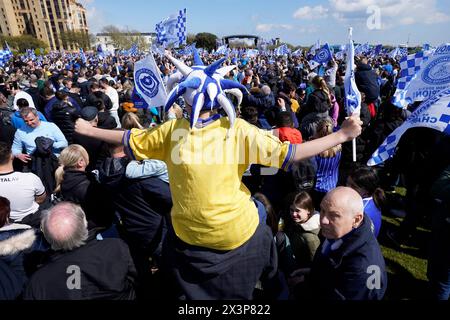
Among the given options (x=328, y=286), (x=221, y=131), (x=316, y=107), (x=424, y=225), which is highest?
(x=221, y=131)

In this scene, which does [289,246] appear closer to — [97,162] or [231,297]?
→ [231,297]

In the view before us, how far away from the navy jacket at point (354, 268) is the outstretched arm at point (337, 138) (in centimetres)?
77

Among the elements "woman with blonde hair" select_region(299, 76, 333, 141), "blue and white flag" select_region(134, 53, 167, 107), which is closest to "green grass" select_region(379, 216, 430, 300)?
"woman with blonde hair" select_region(299, 76, 333, 141)

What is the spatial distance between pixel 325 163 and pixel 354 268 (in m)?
2.05

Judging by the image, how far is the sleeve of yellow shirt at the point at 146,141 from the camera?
1876 mm

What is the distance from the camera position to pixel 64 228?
2.06 metres

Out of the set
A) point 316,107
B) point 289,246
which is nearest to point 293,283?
point 289,246

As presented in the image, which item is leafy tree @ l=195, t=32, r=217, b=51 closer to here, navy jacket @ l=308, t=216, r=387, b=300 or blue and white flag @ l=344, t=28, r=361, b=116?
blue and white flag @ l=344, t=28, r=361, b=116

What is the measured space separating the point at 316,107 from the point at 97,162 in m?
4.12

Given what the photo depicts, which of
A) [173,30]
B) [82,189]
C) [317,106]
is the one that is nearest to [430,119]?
[317,106]

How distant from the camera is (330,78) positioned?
27.1ft

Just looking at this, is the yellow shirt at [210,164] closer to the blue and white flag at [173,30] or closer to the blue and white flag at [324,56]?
the blue and white flag at [173,30]

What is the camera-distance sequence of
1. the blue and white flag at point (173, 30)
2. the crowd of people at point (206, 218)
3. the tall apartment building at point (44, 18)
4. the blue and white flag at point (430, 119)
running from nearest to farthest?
the crowd of people at point (206, 218)
the blue and white flag at point (430, 119)
the blue and white flag at point (173, 30)
the tall apartment building at point (44, 18)

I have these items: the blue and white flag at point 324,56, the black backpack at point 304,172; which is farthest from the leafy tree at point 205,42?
the black backpack at point 304,172
